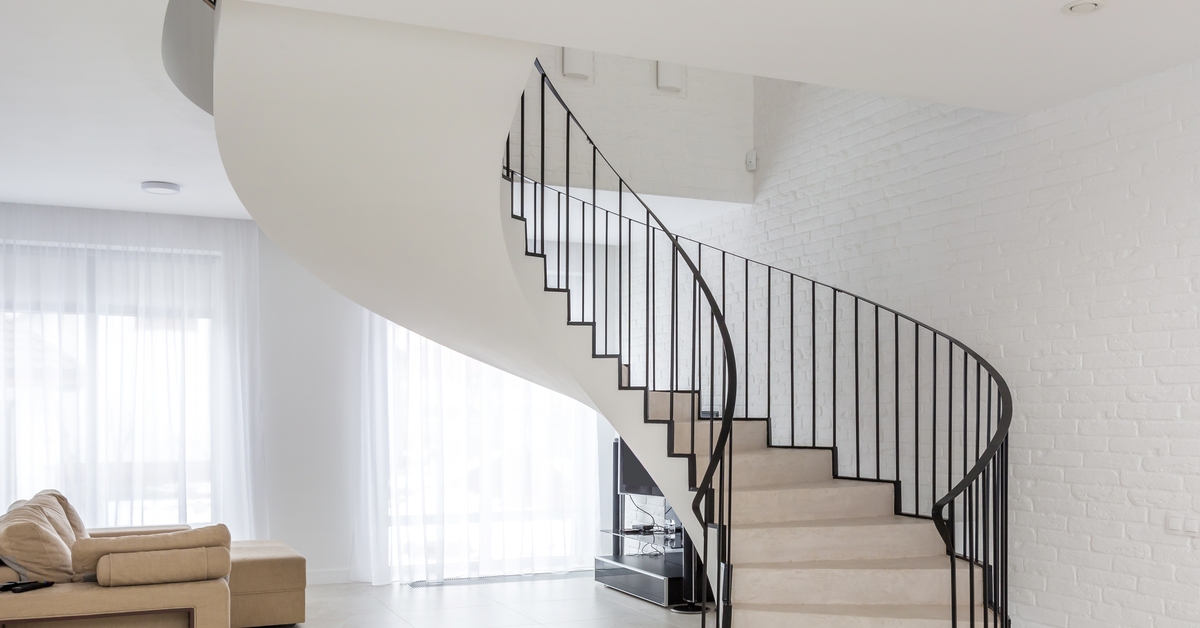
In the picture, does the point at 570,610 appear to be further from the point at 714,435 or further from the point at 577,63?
the point at 577,63

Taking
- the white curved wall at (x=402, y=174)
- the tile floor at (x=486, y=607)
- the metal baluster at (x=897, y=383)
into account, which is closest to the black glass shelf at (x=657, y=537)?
the tile floor at (x=486, y=607)

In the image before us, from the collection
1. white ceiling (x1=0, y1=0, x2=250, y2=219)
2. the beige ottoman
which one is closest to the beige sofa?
the beige ottoman

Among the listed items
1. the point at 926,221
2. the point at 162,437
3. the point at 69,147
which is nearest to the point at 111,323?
the point at 162,437

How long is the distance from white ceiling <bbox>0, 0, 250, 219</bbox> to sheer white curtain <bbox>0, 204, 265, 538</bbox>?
0.31 meters

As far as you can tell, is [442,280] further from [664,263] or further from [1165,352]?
[1165,352]

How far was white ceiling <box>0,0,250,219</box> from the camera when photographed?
11.3 feet

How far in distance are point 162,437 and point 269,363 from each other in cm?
93

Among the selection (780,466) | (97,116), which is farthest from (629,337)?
(97,116)

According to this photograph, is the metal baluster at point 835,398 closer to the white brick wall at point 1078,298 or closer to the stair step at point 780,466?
the stair step at point 780,466

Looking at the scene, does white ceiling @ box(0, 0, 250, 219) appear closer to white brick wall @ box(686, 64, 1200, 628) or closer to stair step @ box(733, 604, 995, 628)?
stair step @ box(733, 604, 995, 628)

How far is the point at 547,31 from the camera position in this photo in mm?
3354

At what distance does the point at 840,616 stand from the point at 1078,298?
177cm

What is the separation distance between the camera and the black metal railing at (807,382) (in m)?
4.09

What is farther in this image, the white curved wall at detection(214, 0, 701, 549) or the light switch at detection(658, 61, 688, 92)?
the light switch at detection(658, 61, 688, 92)
